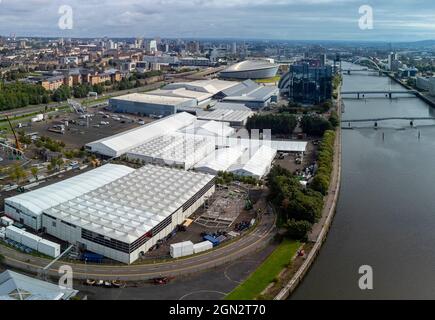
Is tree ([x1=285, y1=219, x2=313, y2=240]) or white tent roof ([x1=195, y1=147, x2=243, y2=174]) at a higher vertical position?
white tent roof ([x1=195, y1=147, x2=243, y2=174])

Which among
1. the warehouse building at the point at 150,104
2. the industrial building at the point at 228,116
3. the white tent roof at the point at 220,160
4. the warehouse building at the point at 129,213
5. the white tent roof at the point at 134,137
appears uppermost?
the warehouse building at the point at 150,104

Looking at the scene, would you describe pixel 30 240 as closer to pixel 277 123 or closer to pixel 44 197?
pixel 44 197

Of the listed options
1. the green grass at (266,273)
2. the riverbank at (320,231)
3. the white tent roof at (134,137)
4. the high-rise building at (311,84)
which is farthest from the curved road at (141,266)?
the high-rise building at (311,84)

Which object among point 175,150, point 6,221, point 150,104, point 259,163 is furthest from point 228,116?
point 6,221

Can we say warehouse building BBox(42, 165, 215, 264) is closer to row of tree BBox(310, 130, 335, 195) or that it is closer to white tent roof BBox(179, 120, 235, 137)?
row of tree BBox(310, 130, 335, 195)

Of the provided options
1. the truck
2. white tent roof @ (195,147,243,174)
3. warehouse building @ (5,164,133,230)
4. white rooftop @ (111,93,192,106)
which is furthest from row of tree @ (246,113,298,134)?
the truck

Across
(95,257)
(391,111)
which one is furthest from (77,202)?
(391,111)

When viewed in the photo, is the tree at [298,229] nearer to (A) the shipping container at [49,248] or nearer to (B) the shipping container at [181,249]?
(B) the shipping container at [181,249]
